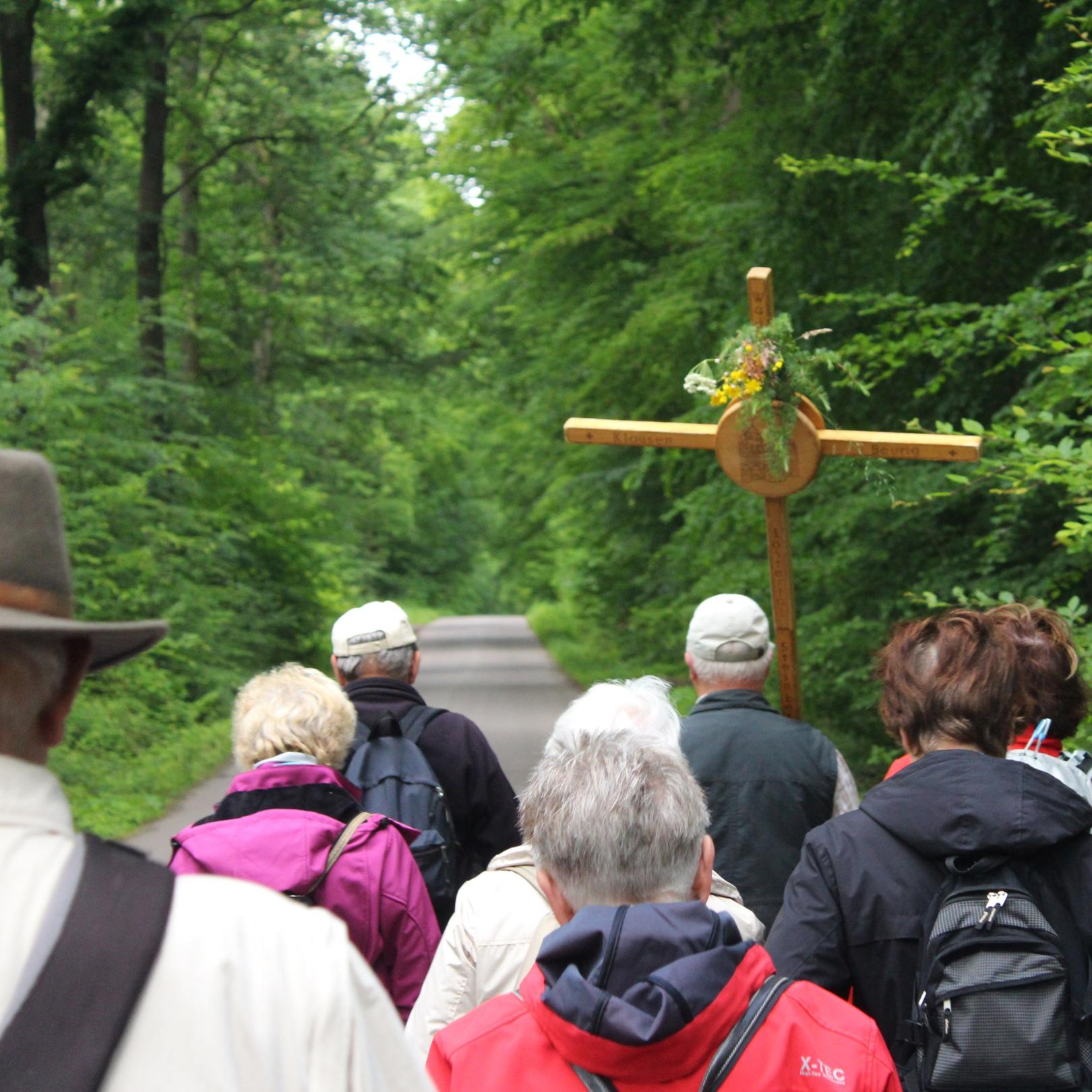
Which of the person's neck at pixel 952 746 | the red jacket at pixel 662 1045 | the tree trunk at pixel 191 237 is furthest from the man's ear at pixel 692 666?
the tree trunk at pixel 191 237

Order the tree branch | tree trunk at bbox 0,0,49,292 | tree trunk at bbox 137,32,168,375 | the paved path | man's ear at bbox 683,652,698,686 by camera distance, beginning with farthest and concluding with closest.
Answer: the tree branch < tree trunk at bbox 137,32,168,375 < tree trunk at bbox 0,0,49,292 < the paved path < man's ear at bbox 683,652,698,686

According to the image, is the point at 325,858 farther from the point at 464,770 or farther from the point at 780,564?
the point at 780,564

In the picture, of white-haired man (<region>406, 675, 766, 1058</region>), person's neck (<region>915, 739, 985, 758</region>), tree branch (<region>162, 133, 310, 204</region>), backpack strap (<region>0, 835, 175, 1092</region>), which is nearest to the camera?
backpack strap (<region>0, 835, 175, 1092</region>)

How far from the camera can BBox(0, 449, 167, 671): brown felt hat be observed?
59.1 inches

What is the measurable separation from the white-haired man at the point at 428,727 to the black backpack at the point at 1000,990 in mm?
2162

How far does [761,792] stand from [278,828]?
1.49 meters

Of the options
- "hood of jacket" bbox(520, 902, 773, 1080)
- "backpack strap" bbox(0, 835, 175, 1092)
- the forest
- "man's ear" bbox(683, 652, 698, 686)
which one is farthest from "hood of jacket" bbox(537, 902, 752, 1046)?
the forest

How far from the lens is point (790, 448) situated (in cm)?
423

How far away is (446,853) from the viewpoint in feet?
Answer: 14.3

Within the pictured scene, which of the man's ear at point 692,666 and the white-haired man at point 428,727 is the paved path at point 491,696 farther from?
the man's ear at point 692,666

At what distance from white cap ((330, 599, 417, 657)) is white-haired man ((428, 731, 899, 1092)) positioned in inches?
105

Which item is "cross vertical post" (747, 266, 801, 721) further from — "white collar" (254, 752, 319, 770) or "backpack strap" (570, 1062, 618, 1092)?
"backpack strap" (570, 1062, 618, 1092)

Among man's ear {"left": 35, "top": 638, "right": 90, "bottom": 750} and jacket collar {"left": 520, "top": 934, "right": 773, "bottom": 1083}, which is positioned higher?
man's ear {"left": 35, "top": 638, "right": 90, "bottom": 750}

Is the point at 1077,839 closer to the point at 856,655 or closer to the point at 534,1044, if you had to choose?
the point at 534,1044
